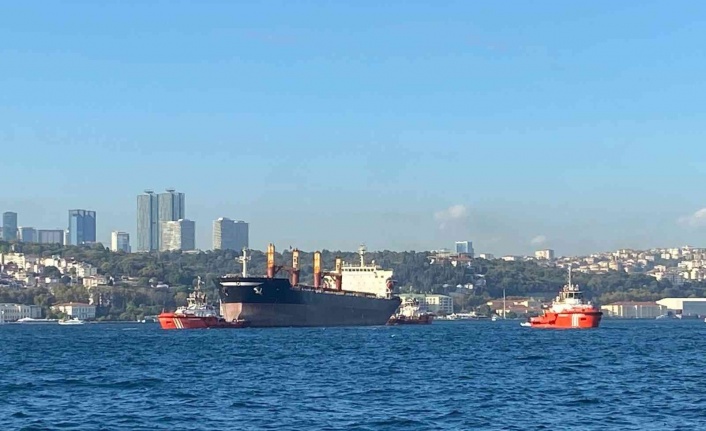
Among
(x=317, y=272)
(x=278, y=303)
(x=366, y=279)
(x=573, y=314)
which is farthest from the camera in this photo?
(x=366, y=279)

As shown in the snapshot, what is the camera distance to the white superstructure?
176 m

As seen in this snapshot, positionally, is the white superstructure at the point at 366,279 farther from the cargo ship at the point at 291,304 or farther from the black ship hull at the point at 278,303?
the black ship hull at the point at 278,303

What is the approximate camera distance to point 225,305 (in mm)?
140875

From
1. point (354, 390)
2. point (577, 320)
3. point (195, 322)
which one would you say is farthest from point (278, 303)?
point (354, 390)

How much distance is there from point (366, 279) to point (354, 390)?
128873 mm

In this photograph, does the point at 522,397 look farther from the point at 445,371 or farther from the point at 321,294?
the point at 321,294

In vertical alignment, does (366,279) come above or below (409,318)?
above

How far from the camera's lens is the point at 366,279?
179250 mm

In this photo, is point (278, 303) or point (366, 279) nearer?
point (278, 303)

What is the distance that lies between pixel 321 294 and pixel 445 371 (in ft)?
274

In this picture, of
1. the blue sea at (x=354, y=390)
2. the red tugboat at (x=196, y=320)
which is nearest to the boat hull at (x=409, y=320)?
the red tugboat at (x=196, y=320)

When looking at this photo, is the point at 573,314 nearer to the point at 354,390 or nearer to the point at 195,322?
the point at 195,322

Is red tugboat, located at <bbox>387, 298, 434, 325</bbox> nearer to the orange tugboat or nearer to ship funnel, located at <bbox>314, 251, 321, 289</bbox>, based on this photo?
ship funnel, located at <bbox>314, 251, 321, 289</bbox>

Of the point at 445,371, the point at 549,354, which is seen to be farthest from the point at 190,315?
the point at 445,371
